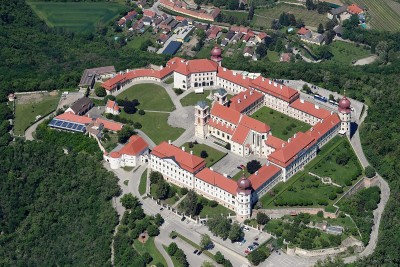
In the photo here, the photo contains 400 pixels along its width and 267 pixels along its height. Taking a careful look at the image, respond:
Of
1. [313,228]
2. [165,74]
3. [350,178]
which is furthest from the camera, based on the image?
[165,74]

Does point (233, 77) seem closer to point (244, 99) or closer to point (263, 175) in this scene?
point (244, 99)

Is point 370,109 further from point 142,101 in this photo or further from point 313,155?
point 142,101

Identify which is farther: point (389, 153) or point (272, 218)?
point (389, 153)

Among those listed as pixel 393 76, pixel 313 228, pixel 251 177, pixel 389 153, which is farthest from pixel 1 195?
pixel 393 76

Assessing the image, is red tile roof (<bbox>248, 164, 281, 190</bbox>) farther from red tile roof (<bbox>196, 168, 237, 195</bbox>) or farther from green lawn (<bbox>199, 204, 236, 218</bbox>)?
green lawn (<bbox>199, 204, 236, 218</bbox>)

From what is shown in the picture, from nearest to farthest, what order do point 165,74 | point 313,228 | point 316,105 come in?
point 313,228
point 316,105
point 165,74

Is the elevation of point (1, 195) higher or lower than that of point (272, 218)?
lower

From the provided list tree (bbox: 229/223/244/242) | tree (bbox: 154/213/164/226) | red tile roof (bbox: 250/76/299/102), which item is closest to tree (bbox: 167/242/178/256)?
tree (bbox: 154/213/164/226)
